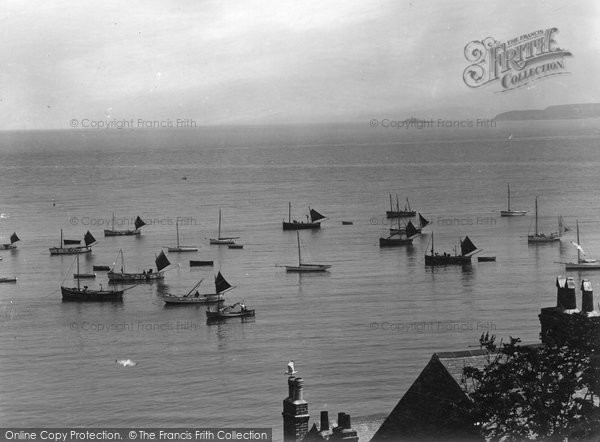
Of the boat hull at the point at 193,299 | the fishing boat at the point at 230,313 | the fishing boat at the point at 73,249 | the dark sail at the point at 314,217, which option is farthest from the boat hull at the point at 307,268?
the dark sail at the point at 314,217

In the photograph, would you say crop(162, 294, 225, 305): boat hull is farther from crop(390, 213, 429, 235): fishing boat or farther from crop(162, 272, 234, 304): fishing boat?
crop(390, 213, 429, 235): fishing boat

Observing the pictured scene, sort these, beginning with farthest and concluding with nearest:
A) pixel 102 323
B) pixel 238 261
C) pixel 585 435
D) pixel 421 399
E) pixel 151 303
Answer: pixel 238 261 → pixel 151 303 → pixel 102 323 → pixel 421 399 → pixel 585 435

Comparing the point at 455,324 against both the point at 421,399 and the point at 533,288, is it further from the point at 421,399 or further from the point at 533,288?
the point at 421,399

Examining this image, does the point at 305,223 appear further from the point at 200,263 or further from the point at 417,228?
the point at 200,263

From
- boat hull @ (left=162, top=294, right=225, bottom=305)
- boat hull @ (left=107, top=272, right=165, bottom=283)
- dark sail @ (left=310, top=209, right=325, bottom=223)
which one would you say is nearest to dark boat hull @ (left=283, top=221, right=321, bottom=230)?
dark sail @ (left=310, top=209, right=325, bottom=223)

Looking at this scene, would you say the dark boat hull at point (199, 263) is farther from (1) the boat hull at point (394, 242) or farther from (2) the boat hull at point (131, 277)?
(1) the boat hull at point (394, 242)

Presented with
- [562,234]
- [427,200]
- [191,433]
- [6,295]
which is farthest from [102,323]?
[427,200]
